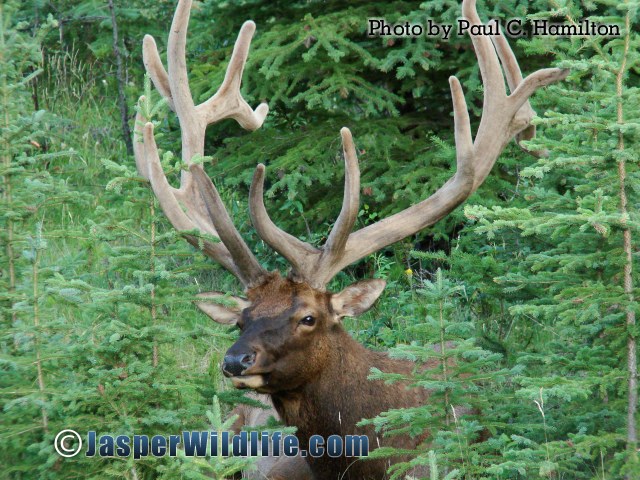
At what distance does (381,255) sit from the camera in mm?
8469

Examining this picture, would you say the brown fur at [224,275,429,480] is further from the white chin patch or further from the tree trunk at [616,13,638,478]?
the tree trunk at [616,13,638,478]

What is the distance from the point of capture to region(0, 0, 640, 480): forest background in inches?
189

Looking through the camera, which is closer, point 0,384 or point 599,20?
point 599,20

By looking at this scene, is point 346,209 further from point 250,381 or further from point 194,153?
point 194,153

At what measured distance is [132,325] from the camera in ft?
18.4

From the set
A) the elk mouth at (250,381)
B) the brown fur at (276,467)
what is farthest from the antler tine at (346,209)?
the brown fur at (276,467)

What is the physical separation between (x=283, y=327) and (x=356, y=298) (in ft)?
2.01

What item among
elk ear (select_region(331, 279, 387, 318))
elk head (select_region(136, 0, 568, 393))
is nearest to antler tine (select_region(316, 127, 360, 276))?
elk head (select_region(136, 0, 568, 393))

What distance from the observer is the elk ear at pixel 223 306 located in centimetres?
591

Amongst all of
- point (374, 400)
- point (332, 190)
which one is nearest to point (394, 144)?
point (332, 190)

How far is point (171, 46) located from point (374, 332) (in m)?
2.55

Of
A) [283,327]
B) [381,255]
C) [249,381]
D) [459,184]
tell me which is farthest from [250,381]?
[381,255]

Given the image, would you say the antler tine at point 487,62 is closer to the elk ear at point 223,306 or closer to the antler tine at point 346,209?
the antler tine at point 346,209

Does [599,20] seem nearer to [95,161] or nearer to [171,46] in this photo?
[171,46]
